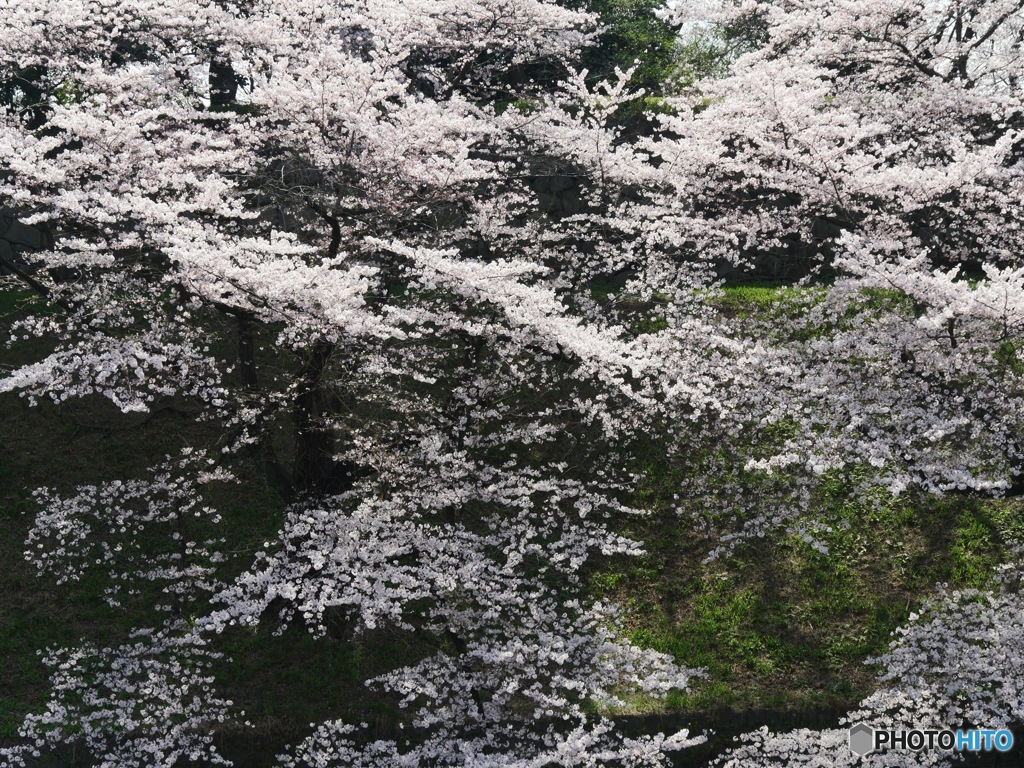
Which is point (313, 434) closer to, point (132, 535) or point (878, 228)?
point (132, 535)

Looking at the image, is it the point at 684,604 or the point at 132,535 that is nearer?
the point at 684,604

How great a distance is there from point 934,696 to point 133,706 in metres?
8.69

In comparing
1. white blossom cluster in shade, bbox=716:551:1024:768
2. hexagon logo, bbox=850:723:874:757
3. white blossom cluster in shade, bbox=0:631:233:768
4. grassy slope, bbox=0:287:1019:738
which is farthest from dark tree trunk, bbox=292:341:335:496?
hexagon logo, bbox=850:723:874:757

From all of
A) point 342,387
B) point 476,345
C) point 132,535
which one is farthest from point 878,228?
point 132,535

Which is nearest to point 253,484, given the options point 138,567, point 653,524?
point 138,567

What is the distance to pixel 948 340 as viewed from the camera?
10.8 meters

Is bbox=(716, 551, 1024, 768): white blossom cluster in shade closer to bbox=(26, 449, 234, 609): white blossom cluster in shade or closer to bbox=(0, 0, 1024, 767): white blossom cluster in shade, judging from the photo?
bbox=(0, 0, 1024, 767): white blossom cluster in shade

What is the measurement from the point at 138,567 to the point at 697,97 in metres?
13.4

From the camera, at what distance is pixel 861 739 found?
9.79 m

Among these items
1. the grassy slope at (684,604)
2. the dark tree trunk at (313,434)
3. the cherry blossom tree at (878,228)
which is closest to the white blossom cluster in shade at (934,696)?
the grassy slope at (684,604)

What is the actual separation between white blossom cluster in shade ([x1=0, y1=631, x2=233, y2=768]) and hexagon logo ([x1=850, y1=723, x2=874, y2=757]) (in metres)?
6.57

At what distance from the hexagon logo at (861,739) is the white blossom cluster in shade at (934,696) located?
0.23ft

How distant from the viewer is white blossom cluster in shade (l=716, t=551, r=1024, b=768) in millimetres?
9578

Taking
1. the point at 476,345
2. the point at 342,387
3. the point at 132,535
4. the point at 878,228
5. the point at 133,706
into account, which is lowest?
the point at 133,706
